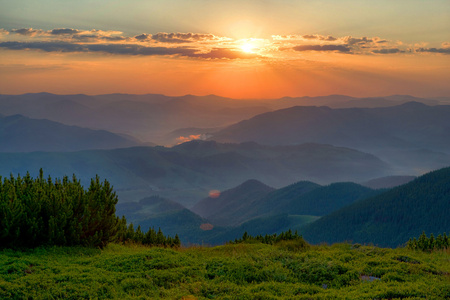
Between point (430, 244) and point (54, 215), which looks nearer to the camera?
point (54, 215)

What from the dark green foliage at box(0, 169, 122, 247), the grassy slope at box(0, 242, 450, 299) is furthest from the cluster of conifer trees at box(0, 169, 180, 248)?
the grassy slope at box(0, 242, 450, 299)

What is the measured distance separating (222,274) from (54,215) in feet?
31.9

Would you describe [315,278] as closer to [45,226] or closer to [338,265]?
[338,265]

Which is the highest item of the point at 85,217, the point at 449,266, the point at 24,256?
the point at 85,217

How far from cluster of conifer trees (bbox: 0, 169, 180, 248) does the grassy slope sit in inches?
40.0

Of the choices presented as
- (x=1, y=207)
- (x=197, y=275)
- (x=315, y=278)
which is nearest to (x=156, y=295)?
(x=197, y=275)

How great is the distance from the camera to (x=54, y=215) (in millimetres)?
20078

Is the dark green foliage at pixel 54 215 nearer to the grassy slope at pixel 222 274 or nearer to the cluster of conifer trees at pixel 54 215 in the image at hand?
the cluster of conifer trees at pixel 54 215

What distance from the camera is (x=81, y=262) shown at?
17.6 metres

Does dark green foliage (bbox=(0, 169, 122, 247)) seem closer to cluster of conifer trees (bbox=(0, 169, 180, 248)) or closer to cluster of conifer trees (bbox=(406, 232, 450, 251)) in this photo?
cluster of conifer trees (bbox=(0, 169, 180, 248))

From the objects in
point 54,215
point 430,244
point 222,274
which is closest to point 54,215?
point 54,215

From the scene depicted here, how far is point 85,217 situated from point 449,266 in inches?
689

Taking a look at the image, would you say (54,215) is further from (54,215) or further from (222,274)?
(222,274)

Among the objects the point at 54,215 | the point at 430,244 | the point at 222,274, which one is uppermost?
the point at 54,215
